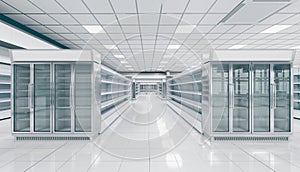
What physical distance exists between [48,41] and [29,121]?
3.36 metres

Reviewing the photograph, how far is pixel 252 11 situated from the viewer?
15.7 feet

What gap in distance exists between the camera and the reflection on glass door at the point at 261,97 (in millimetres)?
4980

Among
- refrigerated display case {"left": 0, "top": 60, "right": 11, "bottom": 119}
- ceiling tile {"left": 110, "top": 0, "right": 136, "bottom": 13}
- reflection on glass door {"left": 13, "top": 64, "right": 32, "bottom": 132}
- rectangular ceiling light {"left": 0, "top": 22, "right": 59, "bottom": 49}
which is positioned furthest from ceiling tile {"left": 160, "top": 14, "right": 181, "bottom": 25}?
refrigerated display case {"left": 0, "top": 60, "right": 11, "bottom": 119}

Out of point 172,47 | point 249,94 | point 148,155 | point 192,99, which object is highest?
point 172,47

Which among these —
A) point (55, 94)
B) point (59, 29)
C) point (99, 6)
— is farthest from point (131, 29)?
point (55, 94)

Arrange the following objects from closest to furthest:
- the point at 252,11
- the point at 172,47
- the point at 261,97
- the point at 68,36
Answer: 1. the point at 252,11
2. the point at 261,97
3. the point at 68,36
4. the point at 172,47

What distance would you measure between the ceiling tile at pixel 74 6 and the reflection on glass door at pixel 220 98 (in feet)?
10.8

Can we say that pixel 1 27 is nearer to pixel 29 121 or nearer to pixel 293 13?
pixel 29 121

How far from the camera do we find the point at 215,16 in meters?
5.17

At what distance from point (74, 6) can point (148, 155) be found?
11.7 ft

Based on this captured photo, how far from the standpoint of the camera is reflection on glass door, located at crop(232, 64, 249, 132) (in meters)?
4.96

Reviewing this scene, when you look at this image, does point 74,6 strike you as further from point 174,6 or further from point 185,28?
point 185,28

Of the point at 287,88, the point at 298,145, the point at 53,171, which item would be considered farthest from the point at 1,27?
the point at 298,145

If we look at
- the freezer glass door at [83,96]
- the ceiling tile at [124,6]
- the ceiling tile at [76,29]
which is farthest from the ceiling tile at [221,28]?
the ceiling tile at [76,29]
